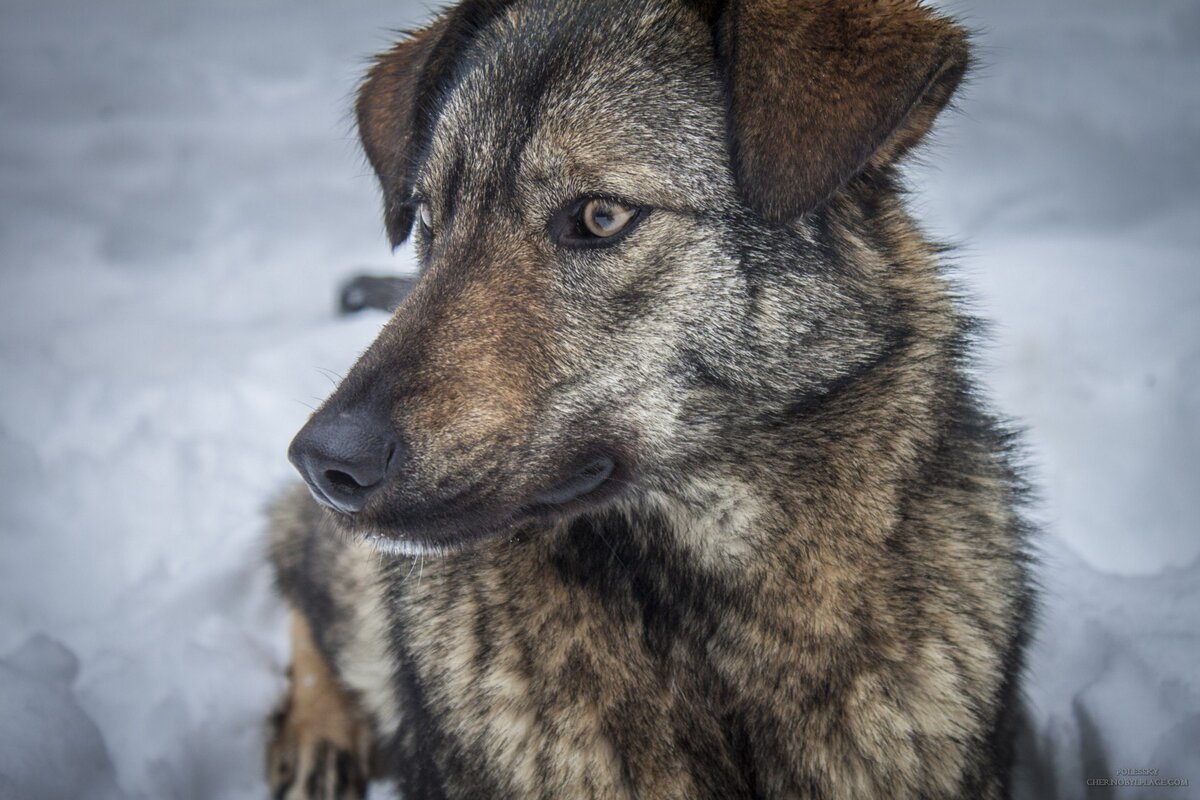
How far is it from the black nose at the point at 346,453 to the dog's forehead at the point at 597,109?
643 millimetres

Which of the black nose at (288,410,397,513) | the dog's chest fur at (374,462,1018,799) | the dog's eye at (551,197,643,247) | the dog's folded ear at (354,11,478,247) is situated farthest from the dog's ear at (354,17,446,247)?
the dog's chest fur at (374,462,1018,799)

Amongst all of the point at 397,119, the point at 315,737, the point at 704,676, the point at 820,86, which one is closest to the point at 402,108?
the point at 397,119

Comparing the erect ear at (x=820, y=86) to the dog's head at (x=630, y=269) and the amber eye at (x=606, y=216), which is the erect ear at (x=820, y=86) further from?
the amber eye at (x=606, y=216)

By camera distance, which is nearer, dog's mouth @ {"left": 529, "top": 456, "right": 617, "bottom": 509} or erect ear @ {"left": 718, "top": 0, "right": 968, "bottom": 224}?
erect ear @ {"left": 718, "top": 0, "right": 968, "bottom": 224}

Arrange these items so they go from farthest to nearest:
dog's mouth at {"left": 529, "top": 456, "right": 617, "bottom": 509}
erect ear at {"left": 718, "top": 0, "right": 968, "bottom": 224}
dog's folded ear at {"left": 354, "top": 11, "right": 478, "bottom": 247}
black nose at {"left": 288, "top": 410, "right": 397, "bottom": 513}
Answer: dog's folded ear at {"left": 354, "top": 11, "right": 478, "bottom": 247}
dog's mouth at {"left": 529, "top": 456, "right": 617, "bottom": 509}
erect ear at {"left": 718, "top": 0, "right": 968, "bottom": 224}
black nose at {"left": 288, "top": 410, "right": 397, "bottom": 513}

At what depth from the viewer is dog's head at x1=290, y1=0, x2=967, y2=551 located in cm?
183

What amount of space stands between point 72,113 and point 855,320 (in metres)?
5.23

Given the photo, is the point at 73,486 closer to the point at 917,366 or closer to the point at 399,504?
the point at 399,504

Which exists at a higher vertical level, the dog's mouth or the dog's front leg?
the dog's mouth

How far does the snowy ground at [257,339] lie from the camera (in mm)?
2855

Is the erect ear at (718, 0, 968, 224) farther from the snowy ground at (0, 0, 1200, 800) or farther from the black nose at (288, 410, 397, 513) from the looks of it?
the black nose at (288, 410, 397, 513)

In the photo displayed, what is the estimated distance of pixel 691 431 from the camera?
6.61ft

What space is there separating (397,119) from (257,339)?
2.59m

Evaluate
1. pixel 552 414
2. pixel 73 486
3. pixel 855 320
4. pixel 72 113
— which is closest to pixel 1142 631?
pixel 855 320
